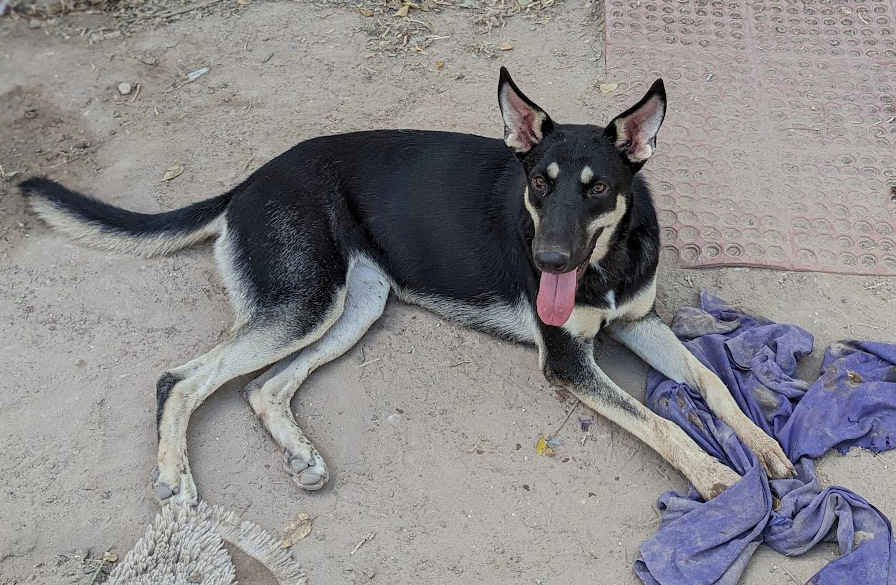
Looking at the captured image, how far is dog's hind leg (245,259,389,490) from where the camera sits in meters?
3.60

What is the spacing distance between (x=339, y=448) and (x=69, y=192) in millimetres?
2154

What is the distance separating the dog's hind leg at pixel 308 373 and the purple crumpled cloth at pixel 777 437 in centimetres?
152

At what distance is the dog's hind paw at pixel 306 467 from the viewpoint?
3.55m

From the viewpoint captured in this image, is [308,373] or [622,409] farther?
[308,373]

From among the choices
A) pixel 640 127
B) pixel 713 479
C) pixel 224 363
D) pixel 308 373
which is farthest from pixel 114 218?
pixel 713 479

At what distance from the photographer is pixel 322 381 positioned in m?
4.08

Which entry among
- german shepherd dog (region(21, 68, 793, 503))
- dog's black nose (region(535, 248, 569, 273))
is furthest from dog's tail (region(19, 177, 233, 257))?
dog's black nose (region(535, 248, 569, 273))

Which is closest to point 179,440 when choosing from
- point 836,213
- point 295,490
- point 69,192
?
point 295,490

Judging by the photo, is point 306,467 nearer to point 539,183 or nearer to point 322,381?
point 322,381

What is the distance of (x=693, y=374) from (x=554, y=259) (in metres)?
1.14

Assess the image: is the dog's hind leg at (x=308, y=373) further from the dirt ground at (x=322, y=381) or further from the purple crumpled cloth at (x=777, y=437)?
the purple crumpled cloth at (x=777, y=437)

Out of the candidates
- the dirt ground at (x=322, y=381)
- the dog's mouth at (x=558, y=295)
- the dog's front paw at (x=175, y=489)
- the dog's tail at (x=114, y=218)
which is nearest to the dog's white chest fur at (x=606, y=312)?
the dog's mouth at (x=558, y=295)

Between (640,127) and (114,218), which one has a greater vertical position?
(640,127)

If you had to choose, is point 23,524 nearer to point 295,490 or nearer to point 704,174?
point 295,490
